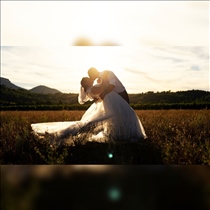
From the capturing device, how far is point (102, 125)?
4.21 metres

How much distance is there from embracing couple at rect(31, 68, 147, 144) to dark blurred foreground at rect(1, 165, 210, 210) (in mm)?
1808

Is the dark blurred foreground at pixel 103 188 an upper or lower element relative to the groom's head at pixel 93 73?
lower

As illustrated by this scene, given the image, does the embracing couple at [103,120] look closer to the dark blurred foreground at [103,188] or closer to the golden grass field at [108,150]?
the golden grass field at [108,150]

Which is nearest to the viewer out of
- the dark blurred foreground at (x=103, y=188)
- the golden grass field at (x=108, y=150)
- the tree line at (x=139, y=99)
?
the dark blurred foreground at (x=103, y=188)

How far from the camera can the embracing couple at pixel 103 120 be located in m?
3.99

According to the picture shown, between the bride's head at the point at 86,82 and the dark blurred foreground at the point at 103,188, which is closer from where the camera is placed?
the dark blurred foreground at the point at 103,188

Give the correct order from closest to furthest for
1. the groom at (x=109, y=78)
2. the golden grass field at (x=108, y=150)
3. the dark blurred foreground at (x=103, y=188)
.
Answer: the dark blurred foreground at (x=103, y=188) → the golden grass field at (x=108, y=150) → the groom at (x=109, y=78)

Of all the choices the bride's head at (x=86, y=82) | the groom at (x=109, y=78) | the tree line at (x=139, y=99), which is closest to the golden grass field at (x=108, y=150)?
the groom at (x=109, y=78)

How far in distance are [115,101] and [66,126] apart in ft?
2.15

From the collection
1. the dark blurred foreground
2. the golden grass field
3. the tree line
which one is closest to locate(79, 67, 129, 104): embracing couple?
the golden grass field

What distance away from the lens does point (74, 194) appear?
1.78m

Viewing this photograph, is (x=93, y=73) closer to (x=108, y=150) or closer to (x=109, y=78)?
(x=109, y=78)

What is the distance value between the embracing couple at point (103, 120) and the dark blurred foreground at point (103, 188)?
1808 millimetres

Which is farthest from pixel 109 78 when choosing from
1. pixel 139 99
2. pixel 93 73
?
pixel 139 99
